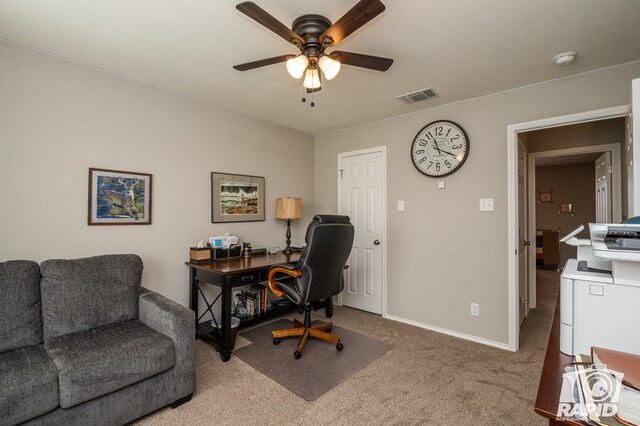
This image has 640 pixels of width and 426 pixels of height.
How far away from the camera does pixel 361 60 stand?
1.77 metres

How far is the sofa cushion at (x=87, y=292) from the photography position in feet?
6.48

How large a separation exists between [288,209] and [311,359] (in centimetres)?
171

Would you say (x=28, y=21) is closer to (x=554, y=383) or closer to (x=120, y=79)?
(x=120, y=79)

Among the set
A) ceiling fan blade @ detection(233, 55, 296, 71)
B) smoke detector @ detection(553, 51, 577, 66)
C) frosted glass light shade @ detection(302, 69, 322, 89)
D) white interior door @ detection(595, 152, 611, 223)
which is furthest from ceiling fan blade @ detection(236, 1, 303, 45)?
white interior door @ detection(595, 152, 611, 223)

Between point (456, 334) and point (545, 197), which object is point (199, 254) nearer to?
point (456, 334)

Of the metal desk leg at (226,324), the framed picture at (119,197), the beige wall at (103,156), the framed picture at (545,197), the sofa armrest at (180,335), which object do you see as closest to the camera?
the sofa armrest at (180,335)

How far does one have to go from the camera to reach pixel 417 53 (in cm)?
219

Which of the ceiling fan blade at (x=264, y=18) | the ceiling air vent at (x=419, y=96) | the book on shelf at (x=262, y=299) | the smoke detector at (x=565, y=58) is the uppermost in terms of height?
the ceiling air vent at (x=419, y=96)

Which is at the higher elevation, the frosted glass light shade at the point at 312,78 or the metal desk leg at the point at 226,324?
the frosted glass light shade at the point at 312,78

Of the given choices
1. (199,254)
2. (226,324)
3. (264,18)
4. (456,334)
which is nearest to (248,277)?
(226,324)

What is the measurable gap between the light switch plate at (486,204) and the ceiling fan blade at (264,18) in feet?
7.57

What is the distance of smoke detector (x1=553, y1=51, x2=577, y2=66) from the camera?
2.16m

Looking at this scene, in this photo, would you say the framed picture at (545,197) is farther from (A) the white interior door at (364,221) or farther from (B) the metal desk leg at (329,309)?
(B) the metal desk leg at (329,309)

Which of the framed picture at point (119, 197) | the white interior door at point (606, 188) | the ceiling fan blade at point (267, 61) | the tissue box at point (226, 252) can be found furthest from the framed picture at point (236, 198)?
the white interior door at point (606, 188)
